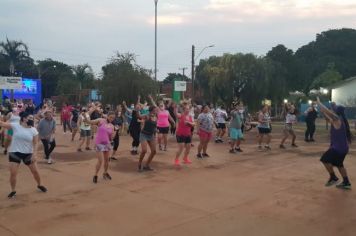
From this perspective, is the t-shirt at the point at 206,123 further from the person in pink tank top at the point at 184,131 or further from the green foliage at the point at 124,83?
the green foliage at the point at 124,83

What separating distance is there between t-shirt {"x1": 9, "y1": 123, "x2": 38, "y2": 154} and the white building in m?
54.4

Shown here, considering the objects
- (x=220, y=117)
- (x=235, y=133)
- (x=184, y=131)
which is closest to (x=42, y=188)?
(x=184, y=131)

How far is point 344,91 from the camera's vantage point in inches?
2318

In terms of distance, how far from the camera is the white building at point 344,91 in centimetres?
5747

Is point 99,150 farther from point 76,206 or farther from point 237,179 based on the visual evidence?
point 237,179

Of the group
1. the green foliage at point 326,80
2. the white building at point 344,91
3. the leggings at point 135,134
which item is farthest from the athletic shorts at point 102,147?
the green foliage at point 326,80

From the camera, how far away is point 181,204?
7.24 meters

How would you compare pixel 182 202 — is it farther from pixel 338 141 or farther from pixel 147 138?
pixel 338 141

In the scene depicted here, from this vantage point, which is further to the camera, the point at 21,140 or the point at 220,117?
the point at 220,117

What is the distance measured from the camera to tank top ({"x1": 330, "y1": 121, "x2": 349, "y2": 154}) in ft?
26.3

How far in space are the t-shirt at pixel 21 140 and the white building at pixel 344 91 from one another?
54.4m

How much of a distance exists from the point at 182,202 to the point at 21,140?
3054 mm

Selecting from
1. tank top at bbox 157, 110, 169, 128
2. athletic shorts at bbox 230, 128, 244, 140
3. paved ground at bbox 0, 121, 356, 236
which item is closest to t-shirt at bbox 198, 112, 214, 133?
paved ground at bbox 0, 121, 356, 236

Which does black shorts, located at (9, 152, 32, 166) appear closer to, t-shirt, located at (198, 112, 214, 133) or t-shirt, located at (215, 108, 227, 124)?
t-shirt, located at (198, 112, 214, 133)
